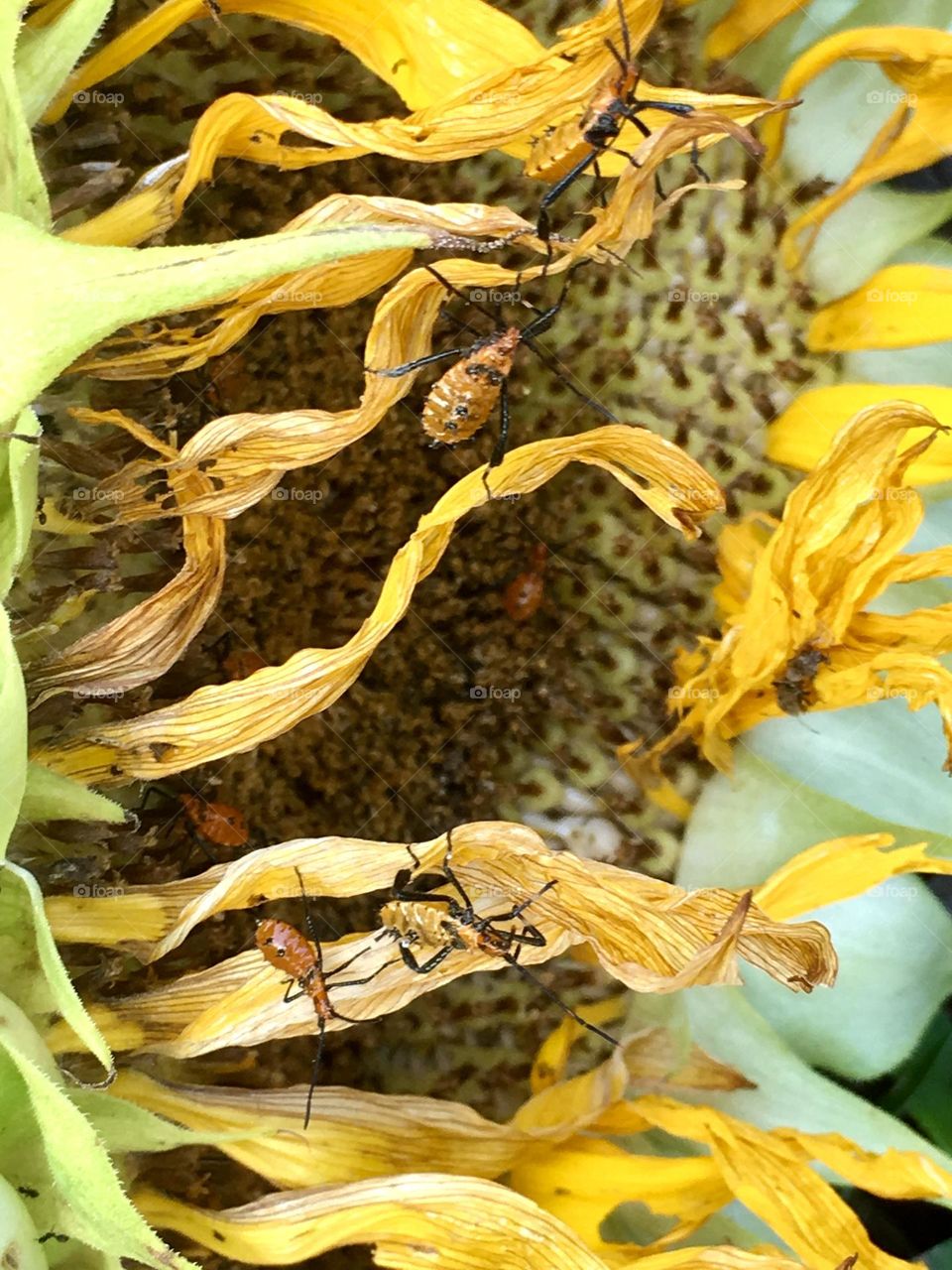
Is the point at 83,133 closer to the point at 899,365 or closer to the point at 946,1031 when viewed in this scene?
the point at 899,365

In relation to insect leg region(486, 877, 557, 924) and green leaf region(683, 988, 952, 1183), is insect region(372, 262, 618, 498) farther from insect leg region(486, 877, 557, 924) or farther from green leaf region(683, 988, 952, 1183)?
green leaf region(683, 988, 952, 1183)

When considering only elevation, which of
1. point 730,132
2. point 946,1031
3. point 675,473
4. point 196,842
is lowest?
point 946,1031

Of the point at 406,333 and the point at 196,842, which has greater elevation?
the point at 406,333

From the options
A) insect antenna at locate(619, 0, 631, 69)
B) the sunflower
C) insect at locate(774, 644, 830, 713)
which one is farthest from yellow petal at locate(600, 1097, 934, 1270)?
insect antenna at locate(619, 0, 631, 69)

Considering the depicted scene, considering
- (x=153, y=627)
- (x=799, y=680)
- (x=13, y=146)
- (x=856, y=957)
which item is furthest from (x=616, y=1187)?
(x=13, y=146)

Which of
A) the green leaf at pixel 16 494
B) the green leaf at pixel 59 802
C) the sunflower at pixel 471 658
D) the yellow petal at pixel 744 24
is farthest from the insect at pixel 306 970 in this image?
the yellow petal at pixel 744 24

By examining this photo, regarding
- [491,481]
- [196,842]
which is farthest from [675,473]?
[196,842]
